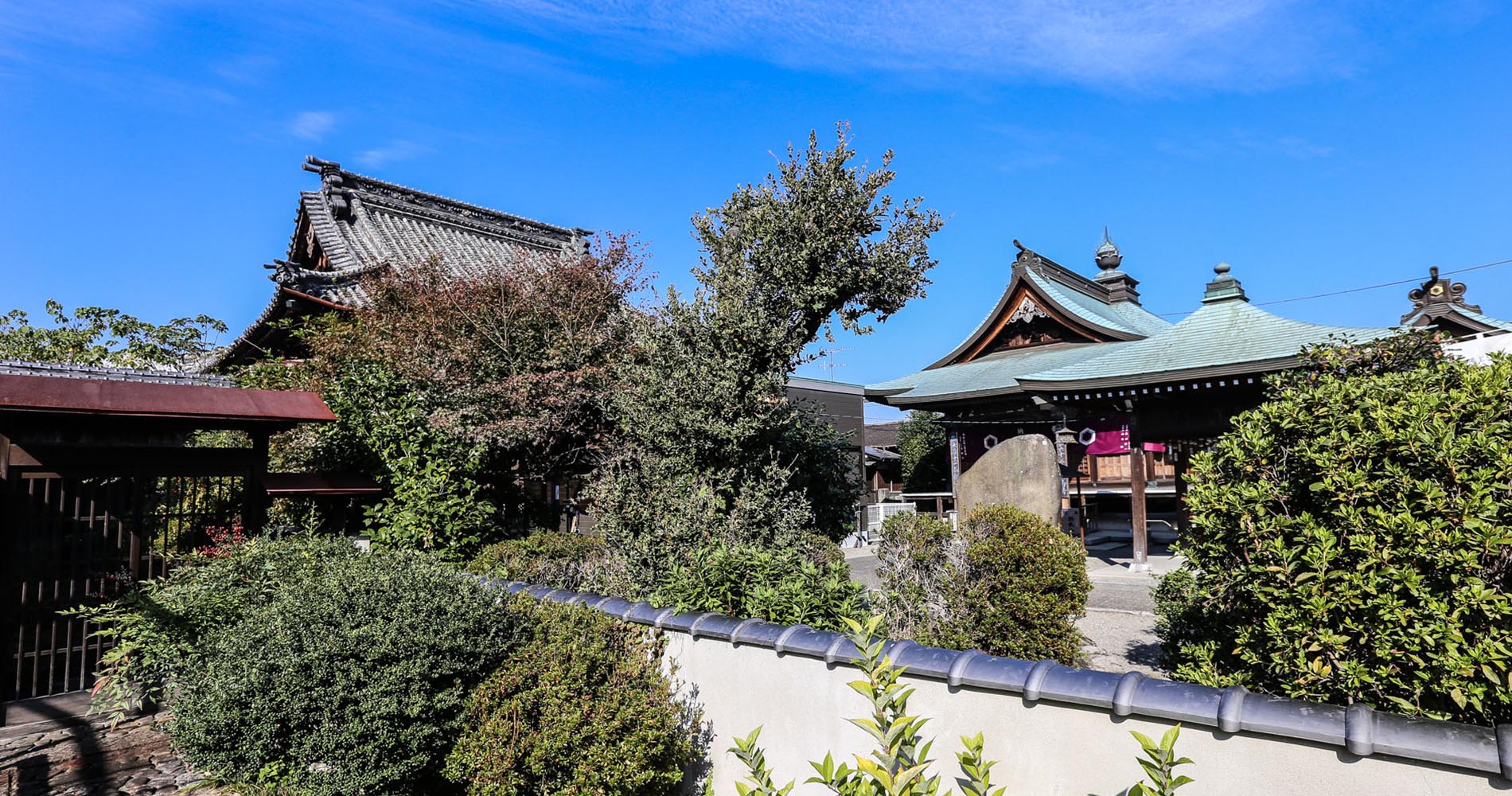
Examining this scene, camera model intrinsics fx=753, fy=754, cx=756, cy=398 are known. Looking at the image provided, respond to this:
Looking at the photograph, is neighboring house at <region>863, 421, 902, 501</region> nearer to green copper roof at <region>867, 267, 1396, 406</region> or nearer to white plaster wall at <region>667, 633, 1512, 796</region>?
green copper roof at <region>867, 267, 1396, 406</region>

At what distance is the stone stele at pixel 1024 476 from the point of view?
9.23 m

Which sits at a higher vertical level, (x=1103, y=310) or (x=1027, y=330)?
(x=1103, y=310)

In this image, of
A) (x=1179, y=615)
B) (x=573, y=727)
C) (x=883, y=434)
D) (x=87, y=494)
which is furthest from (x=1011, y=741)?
(x=883, y=434)

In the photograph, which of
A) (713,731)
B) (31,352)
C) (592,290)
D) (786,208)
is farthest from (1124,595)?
(31,352)

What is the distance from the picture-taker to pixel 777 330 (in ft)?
26.9

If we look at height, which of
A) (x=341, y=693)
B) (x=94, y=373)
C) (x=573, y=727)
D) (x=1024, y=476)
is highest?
(x=94, y=373)

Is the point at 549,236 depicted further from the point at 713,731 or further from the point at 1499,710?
the point at 1499,710

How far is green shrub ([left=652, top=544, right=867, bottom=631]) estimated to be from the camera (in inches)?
189

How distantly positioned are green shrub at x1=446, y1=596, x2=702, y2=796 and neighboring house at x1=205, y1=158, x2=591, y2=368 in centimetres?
770

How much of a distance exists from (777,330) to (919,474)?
15715 mm

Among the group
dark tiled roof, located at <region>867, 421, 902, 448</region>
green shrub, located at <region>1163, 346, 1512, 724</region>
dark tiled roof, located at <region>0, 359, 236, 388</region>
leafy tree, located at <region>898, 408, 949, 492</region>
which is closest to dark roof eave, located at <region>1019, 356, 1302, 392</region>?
green shrub, located at <region>1163, 346, 1512, 724</region>

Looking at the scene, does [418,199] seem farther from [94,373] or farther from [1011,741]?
[1011,741]

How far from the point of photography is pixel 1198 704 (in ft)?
9.08

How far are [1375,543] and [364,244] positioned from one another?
16.3m
